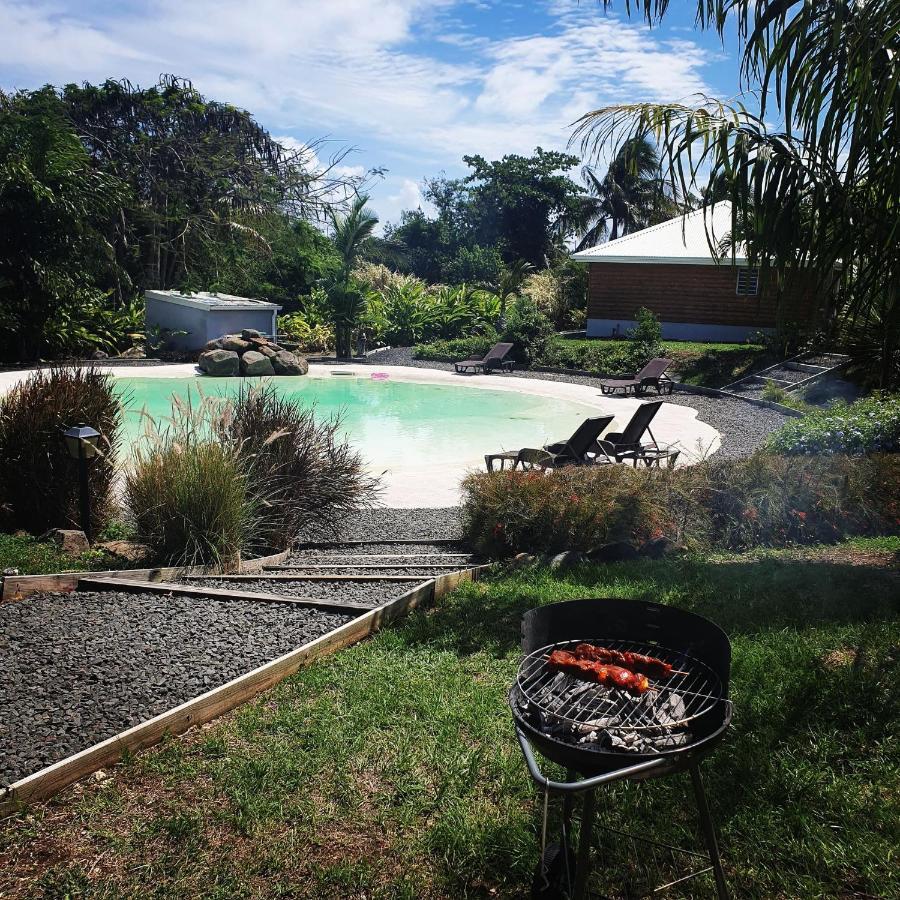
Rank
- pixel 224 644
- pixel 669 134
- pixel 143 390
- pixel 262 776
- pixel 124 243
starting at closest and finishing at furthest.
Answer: pixel 262 776
pixel 224 644
pixel 669 134
pixel 143 390
pixel 124 243

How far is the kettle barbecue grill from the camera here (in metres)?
2.15

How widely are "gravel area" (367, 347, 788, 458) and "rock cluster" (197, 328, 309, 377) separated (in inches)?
222

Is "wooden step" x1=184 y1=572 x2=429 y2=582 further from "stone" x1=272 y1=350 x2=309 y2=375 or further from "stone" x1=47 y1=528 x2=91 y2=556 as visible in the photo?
"stone" x1=272 y1=350 x2=309 y2=375

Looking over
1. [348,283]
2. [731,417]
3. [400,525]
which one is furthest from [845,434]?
[348,283]

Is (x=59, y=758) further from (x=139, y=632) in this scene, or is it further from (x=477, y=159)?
(x=477, y=159)

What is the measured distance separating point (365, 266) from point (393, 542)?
27510 mm

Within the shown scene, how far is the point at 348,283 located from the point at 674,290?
1008cm

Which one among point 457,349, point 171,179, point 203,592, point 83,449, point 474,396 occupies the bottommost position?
point 203,592

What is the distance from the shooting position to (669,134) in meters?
5.86

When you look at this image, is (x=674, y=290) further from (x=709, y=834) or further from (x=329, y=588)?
(x=709, y=834)

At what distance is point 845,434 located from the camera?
8.92 m

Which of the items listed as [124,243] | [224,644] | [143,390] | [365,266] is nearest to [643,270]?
[365,266]

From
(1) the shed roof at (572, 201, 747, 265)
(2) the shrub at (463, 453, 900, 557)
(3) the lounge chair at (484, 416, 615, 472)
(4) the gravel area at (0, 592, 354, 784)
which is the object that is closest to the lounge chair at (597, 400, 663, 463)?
(3) the lounge chair at (484, 416, 615, 472)

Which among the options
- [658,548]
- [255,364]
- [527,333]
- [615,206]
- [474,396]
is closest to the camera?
[658,548]
